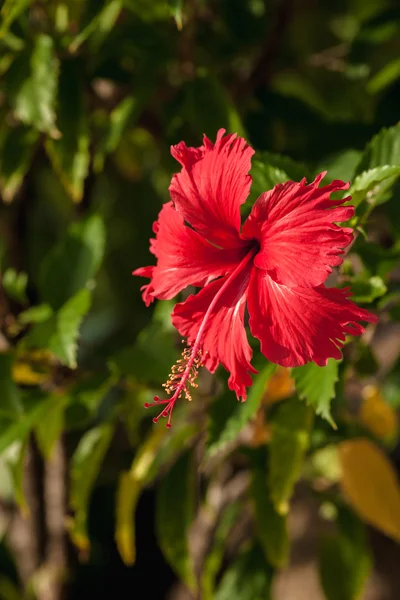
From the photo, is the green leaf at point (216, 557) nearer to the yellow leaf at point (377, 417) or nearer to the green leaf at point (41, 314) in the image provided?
the yellow leaf at point (377, 417)

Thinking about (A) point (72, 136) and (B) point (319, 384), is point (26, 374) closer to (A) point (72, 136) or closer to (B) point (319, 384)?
(A) point (72, 136)

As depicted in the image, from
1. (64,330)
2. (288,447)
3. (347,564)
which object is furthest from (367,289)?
(347,564)

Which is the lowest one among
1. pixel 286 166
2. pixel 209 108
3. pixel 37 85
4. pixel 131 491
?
pixel 131 491

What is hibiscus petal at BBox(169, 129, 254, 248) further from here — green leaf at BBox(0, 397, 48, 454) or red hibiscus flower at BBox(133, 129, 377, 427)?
green leaf at BBox(0, 397, 48, 454)

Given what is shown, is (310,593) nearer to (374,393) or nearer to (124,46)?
(374,393)

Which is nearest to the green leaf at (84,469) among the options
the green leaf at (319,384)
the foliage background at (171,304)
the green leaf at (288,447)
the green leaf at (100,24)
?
the foliage background at (171,304)

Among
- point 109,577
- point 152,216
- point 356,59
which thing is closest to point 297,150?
point 356,59

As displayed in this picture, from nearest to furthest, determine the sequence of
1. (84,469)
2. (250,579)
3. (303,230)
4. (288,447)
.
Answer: (303,230) → (288,447) → (84,469) → (250,579)

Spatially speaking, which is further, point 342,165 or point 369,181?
point 342,165
